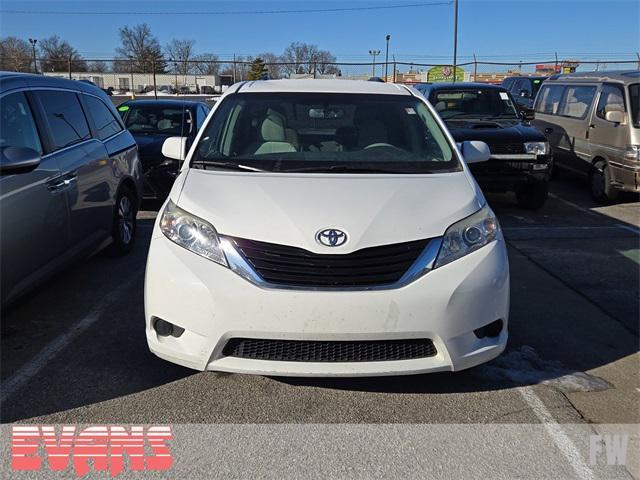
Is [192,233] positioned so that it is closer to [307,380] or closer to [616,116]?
[307,380]

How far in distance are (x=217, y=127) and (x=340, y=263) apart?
1.82m

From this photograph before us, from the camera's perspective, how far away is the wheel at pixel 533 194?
8.38m

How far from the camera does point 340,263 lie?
2.94 m

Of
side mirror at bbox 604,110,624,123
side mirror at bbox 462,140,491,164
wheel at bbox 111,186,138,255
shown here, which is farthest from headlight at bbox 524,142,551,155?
wheel at bbox 111,186,138,255

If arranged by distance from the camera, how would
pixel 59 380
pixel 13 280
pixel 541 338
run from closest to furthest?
pixel 59 380 → pixel 13 280 → pixel 541 338

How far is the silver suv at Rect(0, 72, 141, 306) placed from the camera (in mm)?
3723

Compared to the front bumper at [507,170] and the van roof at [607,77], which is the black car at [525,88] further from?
the front bumper at [507,170]

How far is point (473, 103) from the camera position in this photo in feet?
31.5

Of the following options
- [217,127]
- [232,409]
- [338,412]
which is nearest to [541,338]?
[338,412]

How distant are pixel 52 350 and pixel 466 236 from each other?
2754 millimetres

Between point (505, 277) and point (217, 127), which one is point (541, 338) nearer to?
point (505, 277)

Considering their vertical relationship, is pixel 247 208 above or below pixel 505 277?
above

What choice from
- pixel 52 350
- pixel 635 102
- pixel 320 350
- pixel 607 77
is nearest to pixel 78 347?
pixel 52 350

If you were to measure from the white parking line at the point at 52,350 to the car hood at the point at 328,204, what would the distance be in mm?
1390
